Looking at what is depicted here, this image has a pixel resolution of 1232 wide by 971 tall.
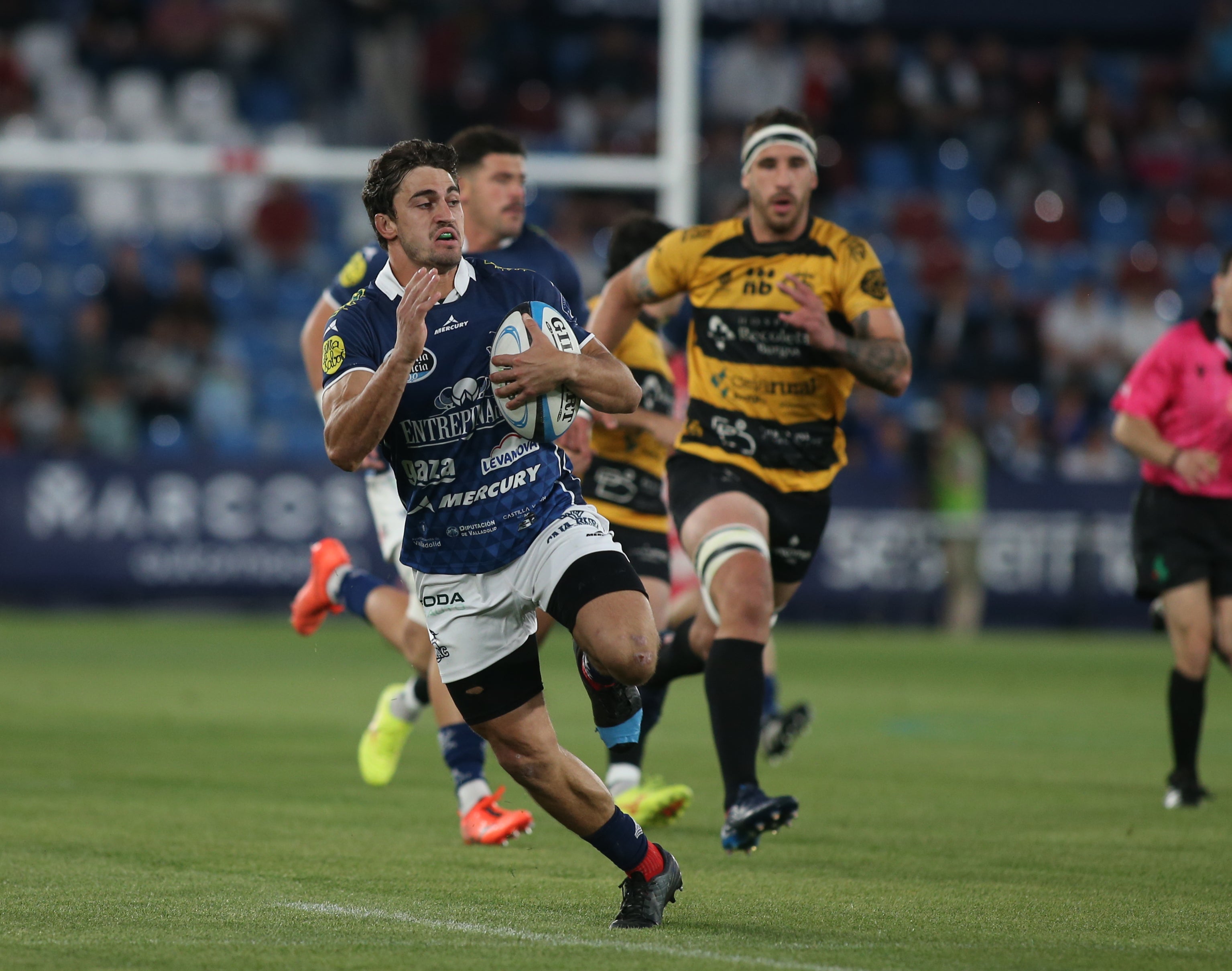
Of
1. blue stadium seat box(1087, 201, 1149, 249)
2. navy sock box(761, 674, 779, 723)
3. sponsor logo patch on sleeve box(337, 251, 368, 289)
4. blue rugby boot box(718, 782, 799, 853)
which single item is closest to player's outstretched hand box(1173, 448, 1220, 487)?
navy sock box(761, 674, 779, 723)

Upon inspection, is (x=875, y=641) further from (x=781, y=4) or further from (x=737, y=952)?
(x=737, y=952)

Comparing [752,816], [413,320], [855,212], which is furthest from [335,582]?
[855,212]

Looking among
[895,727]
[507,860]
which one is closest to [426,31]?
[895,727]

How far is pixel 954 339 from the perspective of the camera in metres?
21.1

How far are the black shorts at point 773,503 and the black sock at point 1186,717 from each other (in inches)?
85.5

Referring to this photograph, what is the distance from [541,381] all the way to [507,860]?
2.11m

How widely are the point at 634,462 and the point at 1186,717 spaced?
2741 mm

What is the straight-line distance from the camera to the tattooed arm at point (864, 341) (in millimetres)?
6488

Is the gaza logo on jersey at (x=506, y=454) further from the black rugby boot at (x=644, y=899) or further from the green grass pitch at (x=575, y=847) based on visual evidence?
the green grass pitch at (x=575, y=847)

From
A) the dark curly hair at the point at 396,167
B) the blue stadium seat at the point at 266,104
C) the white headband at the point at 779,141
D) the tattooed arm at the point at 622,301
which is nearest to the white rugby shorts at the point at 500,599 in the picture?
the dark curly hair at the point at 396,167

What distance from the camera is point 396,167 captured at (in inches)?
201

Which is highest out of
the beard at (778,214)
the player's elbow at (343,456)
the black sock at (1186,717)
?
the beard at (778,214)

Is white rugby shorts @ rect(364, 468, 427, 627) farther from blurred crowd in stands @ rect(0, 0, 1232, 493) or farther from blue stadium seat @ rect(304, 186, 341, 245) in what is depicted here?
blue stadium seat @ rect(304, 186, 341, 245)

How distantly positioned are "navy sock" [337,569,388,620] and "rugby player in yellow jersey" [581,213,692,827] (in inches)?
40.9
